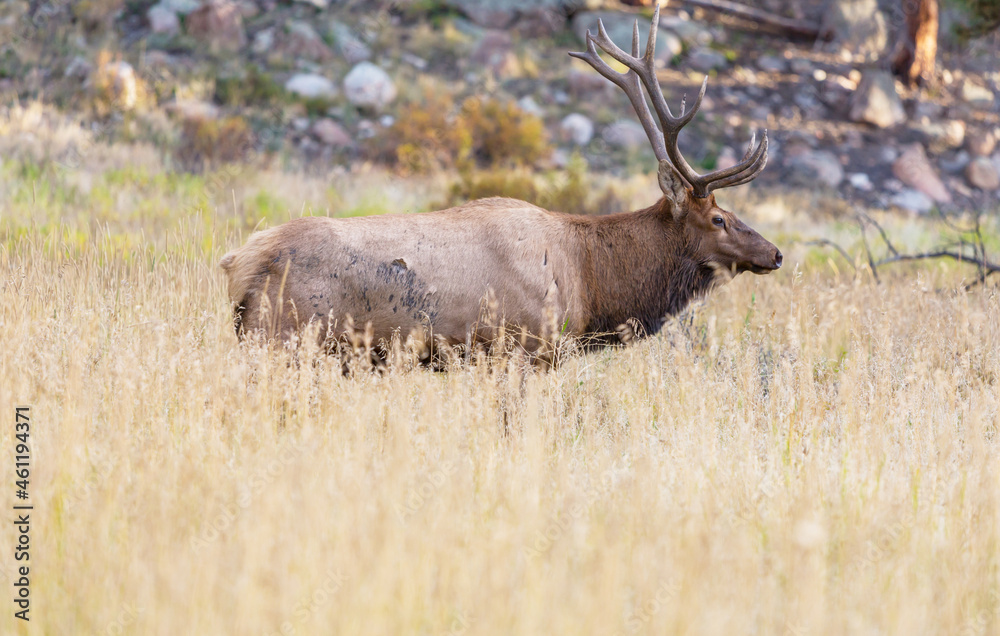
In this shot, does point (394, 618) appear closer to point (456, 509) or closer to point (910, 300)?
point (456, 509)

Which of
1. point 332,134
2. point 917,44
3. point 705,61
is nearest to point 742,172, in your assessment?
point 332,134

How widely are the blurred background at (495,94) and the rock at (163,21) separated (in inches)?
1.9

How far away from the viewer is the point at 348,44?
2366cm

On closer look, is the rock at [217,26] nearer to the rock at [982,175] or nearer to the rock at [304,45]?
the rock at [304,45]

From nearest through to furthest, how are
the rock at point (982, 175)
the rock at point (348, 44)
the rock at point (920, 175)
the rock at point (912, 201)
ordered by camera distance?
the rock at point (912, 201), the rock at point (920, 175), the rock at point (982, 175), the rock at point (348, 44)

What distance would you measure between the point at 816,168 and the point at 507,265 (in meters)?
18.1

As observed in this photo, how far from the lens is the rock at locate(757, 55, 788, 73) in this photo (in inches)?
1024

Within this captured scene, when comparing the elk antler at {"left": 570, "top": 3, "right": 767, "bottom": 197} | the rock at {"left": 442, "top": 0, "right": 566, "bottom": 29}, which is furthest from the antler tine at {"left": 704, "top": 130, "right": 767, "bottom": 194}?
the rock at {"left": 442, "top": 0, "right": 566, "bottom": 29}

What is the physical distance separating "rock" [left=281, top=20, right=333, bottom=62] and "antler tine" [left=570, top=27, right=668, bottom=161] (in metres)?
17.6

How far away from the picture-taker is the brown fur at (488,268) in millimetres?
5082

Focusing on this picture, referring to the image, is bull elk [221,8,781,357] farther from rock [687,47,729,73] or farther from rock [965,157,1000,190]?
rock [687,47,729,73]

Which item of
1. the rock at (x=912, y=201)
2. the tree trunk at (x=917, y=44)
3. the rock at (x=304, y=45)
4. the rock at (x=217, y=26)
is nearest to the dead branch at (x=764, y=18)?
the tree trunk at (x=917, y=44)

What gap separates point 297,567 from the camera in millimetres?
3061

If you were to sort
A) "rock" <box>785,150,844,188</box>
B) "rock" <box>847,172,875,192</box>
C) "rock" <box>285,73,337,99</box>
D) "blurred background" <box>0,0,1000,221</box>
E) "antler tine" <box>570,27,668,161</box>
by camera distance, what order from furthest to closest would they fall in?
"rock" <box>847,172,875,192</box>
"rock" <box>785,150,844,188</box>
"rock" <box>285,73,337,99</box>
"blurred background" <box>0,0,1000,221</box>
"antler tine" <box>570,27,668,161</box>
